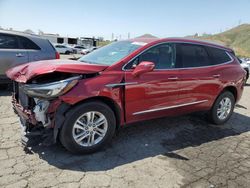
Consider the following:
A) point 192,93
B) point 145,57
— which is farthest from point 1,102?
point 192,93

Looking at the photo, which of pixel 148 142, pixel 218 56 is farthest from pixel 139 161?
pixel 218 56

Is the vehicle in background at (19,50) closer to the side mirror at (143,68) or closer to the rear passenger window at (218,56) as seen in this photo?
the side mirror at (143,68)

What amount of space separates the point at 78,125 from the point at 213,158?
2.13m

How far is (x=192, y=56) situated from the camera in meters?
4.79

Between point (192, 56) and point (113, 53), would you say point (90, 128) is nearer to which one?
point (113, 53)

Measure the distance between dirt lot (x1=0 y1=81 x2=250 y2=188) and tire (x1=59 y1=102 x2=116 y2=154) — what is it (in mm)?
143

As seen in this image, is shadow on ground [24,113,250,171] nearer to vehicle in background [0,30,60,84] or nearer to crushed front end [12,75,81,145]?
crushed front end [12,75,81,145]

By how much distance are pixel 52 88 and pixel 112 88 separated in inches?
33.6

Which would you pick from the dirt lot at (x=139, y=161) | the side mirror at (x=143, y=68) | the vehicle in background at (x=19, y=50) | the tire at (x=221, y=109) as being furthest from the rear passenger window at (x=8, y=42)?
the tire at (x=221, y=109)

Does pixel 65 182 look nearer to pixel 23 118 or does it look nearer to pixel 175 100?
pixel 23 118

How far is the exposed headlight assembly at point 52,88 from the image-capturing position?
126 inches

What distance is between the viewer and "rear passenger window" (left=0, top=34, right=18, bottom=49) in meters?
6.66

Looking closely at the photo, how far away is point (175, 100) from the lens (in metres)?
4.50

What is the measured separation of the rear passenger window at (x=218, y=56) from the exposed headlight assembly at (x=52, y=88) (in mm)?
3148
